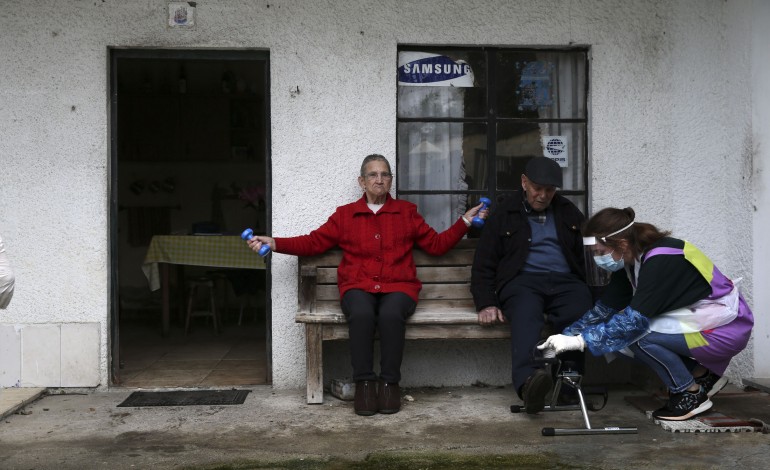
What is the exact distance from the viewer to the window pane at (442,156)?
19.0 ft

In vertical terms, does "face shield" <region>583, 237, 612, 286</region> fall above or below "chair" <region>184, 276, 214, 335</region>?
above

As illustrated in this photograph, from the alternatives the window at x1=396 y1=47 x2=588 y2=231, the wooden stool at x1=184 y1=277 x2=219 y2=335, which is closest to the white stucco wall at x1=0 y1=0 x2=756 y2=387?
the window at x1=396 y1=47 x2=588 y2=231

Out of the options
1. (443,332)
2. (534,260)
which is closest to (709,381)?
(534,260)

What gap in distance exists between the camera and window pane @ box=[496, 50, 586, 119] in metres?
5.79

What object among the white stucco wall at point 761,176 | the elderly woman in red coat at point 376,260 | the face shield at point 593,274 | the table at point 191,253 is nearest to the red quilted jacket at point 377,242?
the elderly woman in red coat at point 376,260

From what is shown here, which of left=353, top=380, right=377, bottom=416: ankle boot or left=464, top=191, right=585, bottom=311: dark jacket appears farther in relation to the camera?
left=464, top=191, right=585, bottom=311: dark jacket

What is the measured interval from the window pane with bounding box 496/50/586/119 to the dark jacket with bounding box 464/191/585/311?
820 mm

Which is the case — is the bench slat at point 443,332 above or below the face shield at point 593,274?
below

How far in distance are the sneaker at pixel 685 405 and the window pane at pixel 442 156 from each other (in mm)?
1967

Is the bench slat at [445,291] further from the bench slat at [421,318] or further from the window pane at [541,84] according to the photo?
the window pane at [541,84]

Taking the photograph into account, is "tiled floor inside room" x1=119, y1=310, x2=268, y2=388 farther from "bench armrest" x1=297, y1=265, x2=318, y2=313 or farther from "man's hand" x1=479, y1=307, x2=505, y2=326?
"man's hand" x1=479, y1=307, x2=505, y2=326

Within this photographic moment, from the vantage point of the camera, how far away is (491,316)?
5082 mm

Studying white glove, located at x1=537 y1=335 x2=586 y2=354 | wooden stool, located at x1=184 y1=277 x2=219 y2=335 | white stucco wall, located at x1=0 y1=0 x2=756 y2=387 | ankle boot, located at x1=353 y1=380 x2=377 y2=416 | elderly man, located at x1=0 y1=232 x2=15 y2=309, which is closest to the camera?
elderly man, located at x1=0 y1=232 x2=15 y2=309

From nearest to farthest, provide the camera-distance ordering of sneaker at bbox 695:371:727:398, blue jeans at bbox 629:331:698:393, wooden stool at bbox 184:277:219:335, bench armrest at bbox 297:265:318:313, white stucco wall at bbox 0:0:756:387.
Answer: blue jeans at bbox 629:331:698:393 < sneaker at bbox 695:371:727:398 < bench armrest at bbox 297:265:318:313 < white stucco wall at bbox 0:0:756:387 < wooden stool at bbox 184:277:219:335
